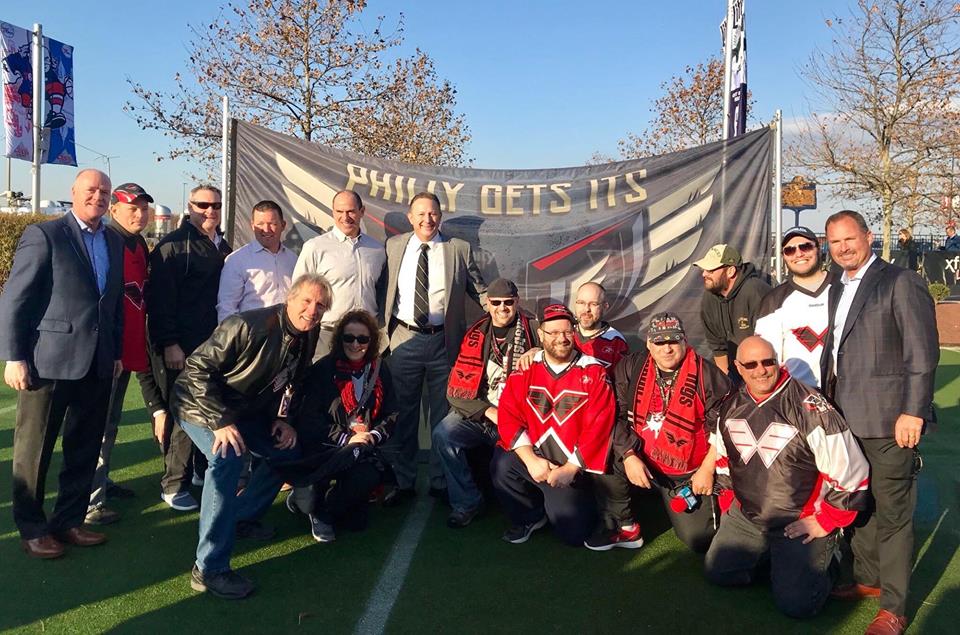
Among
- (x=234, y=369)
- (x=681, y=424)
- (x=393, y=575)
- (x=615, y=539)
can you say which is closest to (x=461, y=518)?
(x=393, y=575)

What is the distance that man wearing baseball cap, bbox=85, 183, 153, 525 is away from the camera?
4.33 m

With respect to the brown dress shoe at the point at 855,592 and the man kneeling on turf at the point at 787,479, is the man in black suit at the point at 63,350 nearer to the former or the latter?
the man kneeling on turf at the point at 787,479

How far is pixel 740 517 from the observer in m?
3.63

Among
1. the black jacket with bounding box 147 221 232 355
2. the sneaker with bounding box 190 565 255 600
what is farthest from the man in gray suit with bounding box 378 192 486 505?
the sneaker with bounding box 190 565 255 600

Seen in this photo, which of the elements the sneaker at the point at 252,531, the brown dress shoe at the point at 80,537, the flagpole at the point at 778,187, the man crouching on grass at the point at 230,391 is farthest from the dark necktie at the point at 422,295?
the flagpole at the point at 778,187

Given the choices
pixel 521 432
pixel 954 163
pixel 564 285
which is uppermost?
pixel 954 163

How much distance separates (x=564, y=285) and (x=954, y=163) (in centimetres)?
1773

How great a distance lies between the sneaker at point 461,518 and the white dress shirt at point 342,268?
152 centimetres

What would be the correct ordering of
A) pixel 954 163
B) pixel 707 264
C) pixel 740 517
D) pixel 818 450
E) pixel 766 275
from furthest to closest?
pixel 954 163 → pixel 766 275 → pixel 707 264 → pixel 740 517 → pixel 818 450

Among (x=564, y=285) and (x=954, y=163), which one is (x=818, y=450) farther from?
(x=954, y=163)

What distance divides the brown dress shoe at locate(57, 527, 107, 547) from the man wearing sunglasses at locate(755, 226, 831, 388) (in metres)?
3.88

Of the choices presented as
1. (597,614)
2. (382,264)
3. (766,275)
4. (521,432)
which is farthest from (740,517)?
(382,264)

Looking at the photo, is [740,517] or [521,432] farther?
[521,432]

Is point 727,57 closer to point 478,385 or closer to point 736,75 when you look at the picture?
point 736,75
